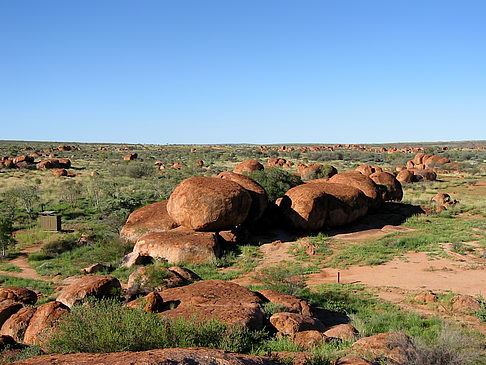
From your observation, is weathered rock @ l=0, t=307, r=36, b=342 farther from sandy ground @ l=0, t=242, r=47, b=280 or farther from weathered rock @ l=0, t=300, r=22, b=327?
sandy ground @ l=0, t=242, r=47, b=280

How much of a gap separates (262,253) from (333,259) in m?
2.65

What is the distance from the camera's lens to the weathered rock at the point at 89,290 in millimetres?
8336

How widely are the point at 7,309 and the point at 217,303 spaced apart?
4.35 m

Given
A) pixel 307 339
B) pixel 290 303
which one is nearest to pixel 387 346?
pixel 307 339

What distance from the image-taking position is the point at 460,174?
3894 centimetres

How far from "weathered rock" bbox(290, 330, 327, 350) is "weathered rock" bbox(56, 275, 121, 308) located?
4554 millimetres

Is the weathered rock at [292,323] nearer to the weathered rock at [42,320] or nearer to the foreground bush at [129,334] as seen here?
the foreground bush at [129,334]

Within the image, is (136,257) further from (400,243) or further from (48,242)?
(400,243)

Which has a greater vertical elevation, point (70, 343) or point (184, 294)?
point (70, 343)

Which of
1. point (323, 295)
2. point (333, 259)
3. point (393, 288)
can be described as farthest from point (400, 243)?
point (323, 295)

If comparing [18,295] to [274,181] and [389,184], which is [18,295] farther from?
[389,184]

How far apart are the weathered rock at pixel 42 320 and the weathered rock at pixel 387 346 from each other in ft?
16.7

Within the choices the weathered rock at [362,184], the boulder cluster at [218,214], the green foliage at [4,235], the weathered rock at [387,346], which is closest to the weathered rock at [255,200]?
the boulder cluster at [218,214]

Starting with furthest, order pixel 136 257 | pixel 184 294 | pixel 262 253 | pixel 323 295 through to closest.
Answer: pixel 262 253 → pixel 136 257 → pixel 323 295 → pixel 184 294
